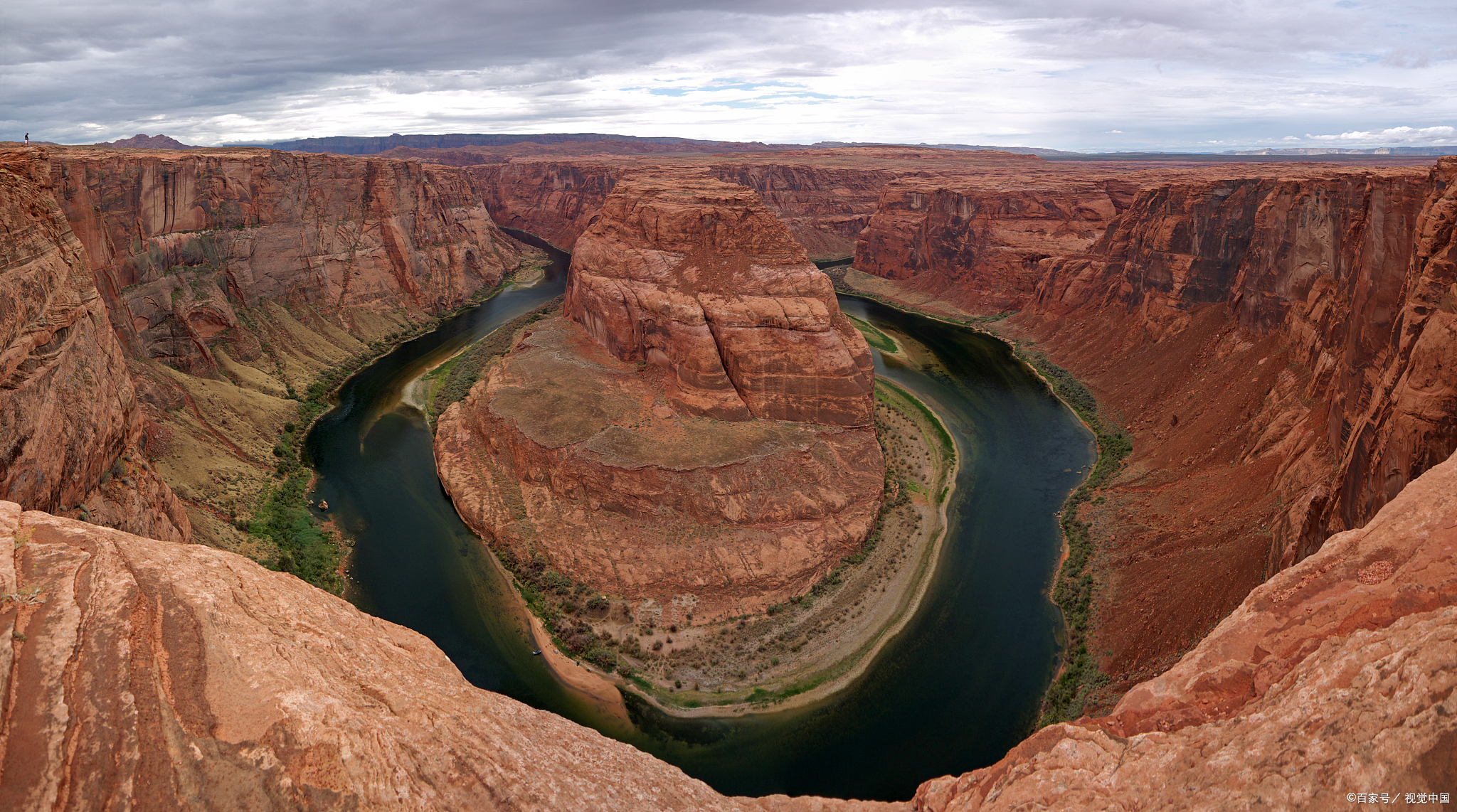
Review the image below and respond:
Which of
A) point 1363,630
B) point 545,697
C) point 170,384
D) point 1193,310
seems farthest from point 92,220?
point 1193,310

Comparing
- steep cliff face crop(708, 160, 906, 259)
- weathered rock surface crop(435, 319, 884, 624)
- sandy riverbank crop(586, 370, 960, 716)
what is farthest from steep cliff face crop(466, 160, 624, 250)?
sandy riverbank crop(586, 370, 960, 716)

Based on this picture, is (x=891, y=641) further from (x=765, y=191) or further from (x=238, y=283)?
(x=765, y=191)

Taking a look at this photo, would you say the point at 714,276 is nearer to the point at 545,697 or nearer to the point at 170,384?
the point at 545,697

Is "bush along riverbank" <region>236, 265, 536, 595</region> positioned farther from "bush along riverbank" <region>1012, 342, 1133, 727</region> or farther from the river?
"bush along riverbank" <region>1012, 342, 1133, 727</region>

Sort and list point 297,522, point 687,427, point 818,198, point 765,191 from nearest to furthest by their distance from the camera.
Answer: point 297,522
point 687,427
point 765,191
point 818,198

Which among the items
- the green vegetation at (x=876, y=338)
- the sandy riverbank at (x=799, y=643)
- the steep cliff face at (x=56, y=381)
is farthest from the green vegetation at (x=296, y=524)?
the green vegetation at (x=876, y=338)

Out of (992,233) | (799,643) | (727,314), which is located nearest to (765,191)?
(992,233)
